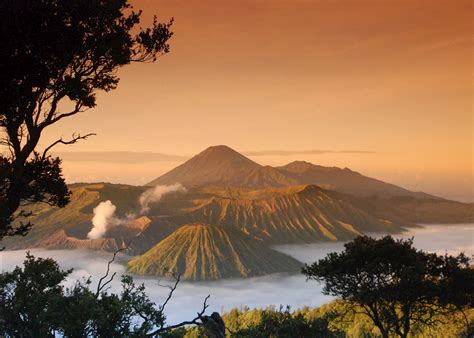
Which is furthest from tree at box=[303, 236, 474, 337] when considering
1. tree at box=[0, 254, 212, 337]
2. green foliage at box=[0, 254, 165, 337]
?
green foliage at box=[0, 254, 165, 337]

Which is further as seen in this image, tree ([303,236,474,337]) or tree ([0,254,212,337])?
tree ([303,236,474,337])

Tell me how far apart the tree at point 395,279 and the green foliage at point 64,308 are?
16205mm

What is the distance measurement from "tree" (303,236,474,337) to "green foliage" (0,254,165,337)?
1620cm

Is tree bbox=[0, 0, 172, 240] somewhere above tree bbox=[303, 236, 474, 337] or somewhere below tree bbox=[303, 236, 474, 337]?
above

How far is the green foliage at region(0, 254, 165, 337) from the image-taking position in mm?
15227

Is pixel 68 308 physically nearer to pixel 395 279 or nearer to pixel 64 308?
pixel 64 308

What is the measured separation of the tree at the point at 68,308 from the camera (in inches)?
597

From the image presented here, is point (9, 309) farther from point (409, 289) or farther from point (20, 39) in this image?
point (409, 289)

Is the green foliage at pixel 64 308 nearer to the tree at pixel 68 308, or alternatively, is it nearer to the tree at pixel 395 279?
the tree at pixel 68 308

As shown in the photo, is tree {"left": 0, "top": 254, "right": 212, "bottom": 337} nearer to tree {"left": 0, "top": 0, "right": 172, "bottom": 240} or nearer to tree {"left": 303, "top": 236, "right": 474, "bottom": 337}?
tree {"left": 0, "top": 0, "right": 172, "bottom": 240}

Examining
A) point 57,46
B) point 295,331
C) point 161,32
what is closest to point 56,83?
point 57,46

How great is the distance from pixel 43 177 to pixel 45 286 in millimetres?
10004

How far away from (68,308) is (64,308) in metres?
1.45

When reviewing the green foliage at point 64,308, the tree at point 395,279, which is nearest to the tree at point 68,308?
the green foliage at point 64,308
